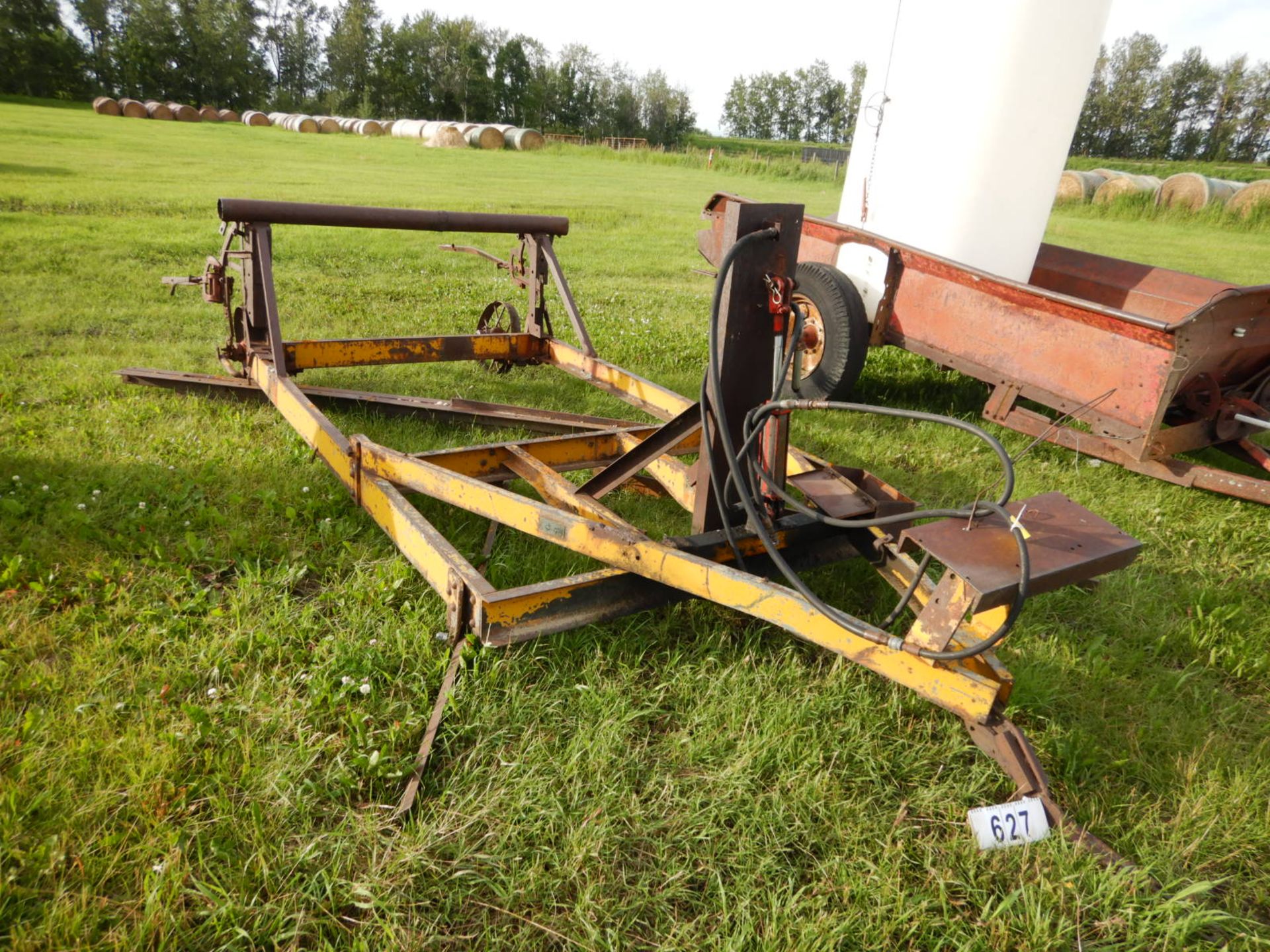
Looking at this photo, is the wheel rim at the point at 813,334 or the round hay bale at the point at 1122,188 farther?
the round hay bale at the point at 1122,188

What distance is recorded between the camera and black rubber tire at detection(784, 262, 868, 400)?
4984 mm

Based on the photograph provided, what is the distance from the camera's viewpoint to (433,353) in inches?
195

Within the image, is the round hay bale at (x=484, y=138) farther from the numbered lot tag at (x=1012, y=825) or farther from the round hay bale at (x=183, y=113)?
the numbered lot tag at (x=1012, y=825)

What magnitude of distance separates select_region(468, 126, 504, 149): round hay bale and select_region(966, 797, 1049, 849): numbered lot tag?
4160cm

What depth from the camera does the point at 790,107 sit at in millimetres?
103188

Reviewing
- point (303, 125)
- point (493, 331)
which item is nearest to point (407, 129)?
point (303, 125)

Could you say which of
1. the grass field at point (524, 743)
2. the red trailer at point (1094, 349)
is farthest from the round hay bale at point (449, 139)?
the grass field at point (524, 743)

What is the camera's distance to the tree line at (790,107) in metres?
98.8

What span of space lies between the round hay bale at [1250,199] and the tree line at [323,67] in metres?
59.3

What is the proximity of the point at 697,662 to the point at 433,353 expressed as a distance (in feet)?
9.62

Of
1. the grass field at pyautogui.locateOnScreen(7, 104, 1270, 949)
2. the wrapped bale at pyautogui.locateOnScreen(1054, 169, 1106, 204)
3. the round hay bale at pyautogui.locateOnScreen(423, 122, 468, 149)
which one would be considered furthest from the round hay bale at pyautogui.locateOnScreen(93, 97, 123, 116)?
the grass field at pyautogui.locateOnScreen(7, 104, 1270, 949)

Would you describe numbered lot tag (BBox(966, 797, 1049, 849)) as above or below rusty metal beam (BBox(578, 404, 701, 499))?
below

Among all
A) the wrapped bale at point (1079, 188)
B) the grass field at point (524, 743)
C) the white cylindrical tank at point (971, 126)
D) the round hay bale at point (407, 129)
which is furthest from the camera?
the round hay bale at point (407, 129)

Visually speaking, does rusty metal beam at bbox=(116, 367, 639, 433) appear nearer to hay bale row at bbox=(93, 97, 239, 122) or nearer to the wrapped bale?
the wrapped bale
